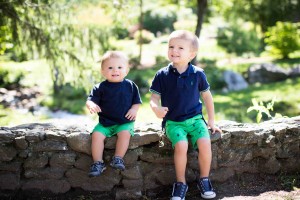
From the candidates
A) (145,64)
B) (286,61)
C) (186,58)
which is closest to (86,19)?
(186,58)

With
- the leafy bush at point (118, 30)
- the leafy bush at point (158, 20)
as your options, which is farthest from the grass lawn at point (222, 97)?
the leafy bush at point (158, 20)

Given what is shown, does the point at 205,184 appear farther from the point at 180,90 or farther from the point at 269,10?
the point at 269,10

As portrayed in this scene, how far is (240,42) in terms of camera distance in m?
17.2

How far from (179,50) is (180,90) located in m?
0.34

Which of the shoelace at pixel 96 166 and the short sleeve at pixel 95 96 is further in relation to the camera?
the short sleeve at pixel 95 96

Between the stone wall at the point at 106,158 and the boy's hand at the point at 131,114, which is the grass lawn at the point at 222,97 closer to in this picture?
the stone wall at the point at 106,158

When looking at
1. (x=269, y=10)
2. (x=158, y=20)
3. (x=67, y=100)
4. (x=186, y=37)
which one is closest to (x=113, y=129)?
(x=186, y=37)

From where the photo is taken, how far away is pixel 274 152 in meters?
3.68

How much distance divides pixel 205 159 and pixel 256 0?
17.4 m

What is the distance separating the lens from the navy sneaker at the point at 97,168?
3086 mm

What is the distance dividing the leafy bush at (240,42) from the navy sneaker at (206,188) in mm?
13757

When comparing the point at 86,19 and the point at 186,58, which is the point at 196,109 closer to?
the point at 186,58

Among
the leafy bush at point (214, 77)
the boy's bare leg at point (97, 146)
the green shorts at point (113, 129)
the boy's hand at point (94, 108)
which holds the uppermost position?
the boy's hand at point (94, 108)

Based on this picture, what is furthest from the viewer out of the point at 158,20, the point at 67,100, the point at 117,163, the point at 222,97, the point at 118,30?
the point at 158,20
